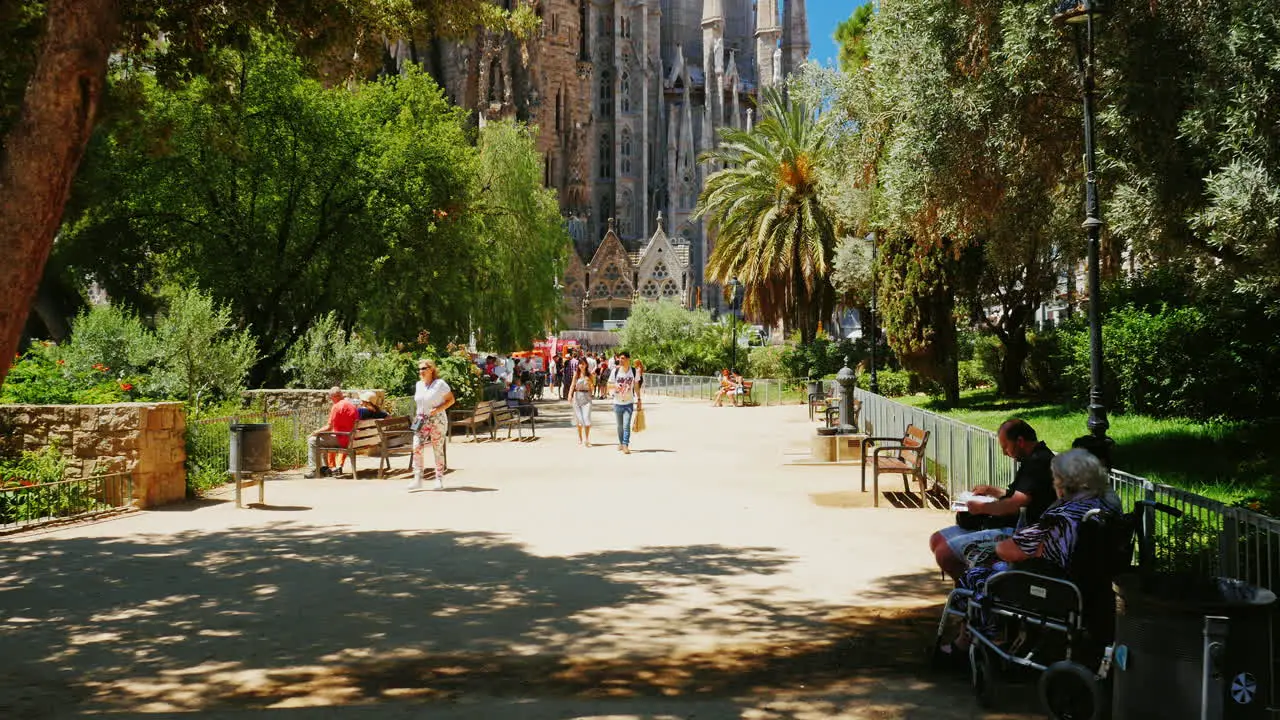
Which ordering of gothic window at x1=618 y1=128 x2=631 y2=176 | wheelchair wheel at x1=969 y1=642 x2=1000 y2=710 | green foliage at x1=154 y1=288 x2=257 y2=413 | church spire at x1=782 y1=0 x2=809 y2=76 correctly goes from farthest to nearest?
church spire at x1=782 y1=0 x2=809 y2=76 → gothic window at x1=618 y1=128 x2=631 y2=176 → green foliage at x1=154 y1=288 x2=257 y2=413 → wheelchair wheel at x1=969 y1=642 x2=1000 y2=710

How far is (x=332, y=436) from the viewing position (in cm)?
1435

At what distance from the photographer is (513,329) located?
3644cm

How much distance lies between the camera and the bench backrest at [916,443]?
11289mm

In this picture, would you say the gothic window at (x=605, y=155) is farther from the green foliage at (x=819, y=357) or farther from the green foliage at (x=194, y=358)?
the green foliage at (x=194, y=358)

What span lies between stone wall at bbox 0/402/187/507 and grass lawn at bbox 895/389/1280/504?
11.1m

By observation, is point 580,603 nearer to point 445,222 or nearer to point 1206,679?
point 1206,679

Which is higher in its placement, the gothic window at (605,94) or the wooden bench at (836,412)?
the gothic window at (605,94)

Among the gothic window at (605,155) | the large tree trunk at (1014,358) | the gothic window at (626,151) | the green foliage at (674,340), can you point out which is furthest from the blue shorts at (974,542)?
the gothic window at (605,155)

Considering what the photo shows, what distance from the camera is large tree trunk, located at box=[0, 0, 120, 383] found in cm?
597

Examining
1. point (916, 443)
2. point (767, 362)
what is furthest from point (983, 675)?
point (767, 362)

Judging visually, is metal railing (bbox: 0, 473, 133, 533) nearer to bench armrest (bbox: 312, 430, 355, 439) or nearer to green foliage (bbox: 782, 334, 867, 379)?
bench armrest (bbox: 312, 430, 355, 439)

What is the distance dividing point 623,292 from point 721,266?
32.7 meters

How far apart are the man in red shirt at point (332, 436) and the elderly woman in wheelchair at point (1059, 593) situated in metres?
10.7

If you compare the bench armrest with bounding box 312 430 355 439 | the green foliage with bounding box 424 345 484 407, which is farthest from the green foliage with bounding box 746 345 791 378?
the bench armrest with bounding box 312 430 355 439
